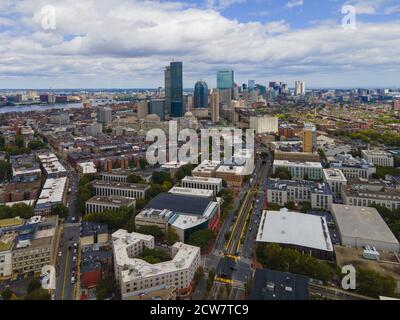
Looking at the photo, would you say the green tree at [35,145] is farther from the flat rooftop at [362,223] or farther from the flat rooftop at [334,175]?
the flat rooftop at [362,223]

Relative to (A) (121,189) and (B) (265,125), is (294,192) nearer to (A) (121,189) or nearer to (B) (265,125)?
(A) (121,189)

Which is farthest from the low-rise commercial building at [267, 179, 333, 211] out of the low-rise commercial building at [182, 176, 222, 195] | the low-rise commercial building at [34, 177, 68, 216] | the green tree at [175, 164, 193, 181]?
the low-rise commercial building at [34, 177, 68, 216]

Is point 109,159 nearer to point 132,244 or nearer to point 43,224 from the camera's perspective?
point 43,224

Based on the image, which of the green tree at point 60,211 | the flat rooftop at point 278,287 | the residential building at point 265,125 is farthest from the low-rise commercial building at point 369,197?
the residential building at point 265,125

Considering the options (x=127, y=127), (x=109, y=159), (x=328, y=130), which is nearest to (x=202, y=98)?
(x=127, y=127)

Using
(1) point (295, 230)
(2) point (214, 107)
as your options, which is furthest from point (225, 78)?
(1) point (295, 230)
